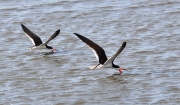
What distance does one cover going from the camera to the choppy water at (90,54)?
43.4ft

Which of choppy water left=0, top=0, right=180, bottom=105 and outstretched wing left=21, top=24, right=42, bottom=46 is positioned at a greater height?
outstretched wing left=21, top=24, right=42, bottom=46

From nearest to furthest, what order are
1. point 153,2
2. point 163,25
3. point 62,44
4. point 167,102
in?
point 167,102 < point 62,44 < point 163,25 < point 153,2

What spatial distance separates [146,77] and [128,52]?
8.86 ft

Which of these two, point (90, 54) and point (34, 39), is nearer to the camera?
point (90, 54)

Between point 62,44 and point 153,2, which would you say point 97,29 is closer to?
point 62,44

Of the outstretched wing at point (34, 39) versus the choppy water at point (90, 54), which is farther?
the outstretched wing at point (34, 39)

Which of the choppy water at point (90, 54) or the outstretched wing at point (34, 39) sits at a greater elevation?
the outstretched wing at point (34, 39)

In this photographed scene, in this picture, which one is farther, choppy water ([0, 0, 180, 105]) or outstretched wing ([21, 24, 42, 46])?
outstretched wing ([21, 24, 42, 46])

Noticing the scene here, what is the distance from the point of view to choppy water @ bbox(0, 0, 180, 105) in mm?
13219

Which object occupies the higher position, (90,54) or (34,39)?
(34,39)

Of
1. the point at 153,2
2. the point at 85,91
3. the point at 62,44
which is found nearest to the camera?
the point at 85,91

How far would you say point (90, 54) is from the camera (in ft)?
56.2

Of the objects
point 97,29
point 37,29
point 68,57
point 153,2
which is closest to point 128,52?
point 68,57

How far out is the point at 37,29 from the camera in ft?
67.3
